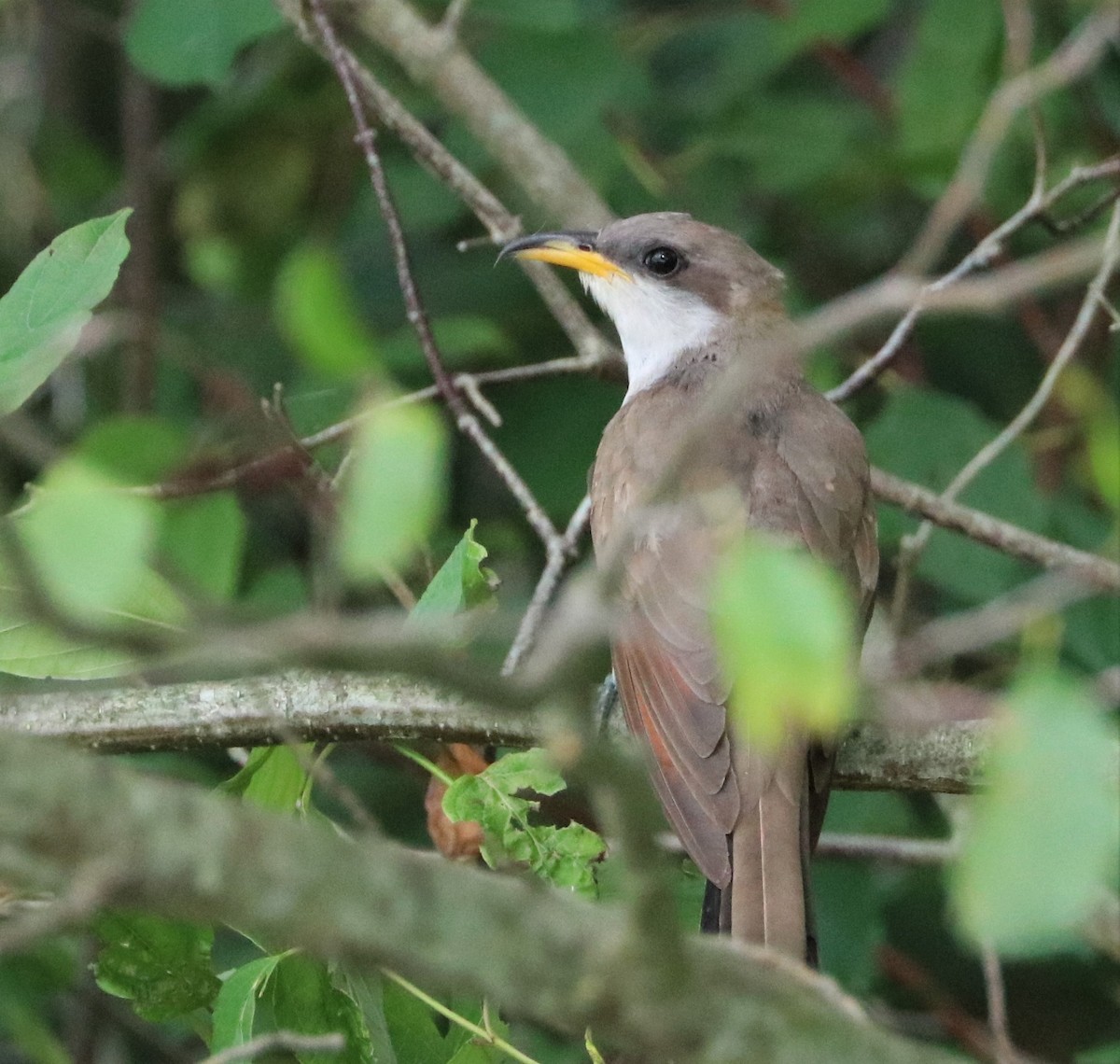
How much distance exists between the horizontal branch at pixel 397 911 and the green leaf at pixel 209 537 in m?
2.52

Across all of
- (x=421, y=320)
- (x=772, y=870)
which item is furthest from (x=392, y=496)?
(x=421, y=320)

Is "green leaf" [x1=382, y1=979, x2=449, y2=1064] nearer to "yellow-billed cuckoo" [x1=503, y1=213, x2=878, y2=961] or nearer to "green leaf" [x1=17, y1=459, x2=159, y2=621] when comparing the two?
"yellow-billed cuckoo" [x1=503, y1=213, x2=878, y2=961]

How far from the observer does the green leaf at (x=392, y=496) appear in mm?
1406

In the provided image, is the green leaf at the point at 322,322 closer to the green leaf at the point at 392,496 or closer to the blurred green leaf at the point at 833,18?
the green leaf at the point at 392,496

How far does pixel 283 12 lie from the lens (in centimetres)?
482

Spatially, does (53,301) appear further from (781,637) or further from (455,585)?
(781,637)

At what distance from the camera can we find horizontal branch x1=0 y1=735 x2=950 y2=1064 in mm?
1738

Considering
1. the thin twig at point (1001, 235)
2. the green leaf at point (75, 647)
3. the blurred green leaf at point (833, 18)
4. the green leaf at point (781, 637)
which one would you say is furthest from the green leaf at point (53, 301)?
the blurred green leaf at point (833, 18)

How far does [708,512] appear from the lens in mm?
3689

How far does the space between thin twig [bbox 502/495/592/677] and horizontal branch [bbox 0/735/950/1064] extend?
1.32m

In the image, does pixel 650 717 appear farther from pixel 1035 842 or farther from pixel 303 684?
pixel 1035 842

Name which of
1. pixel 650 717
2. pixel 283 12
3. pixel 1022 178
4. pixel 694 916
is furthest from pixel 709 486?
pixel 1022 178

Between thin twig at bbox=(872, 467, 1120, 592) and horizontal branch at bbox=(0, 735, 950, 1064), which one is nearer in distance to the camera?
horizontal branch at bbox=(0, 735, 950, 1064)

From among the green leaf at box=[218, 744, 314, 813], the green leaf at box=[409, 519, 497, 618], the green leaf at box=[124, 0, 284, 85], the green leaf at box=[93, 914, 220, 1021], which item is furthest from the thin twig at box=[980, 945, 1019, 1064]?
the green leaf at box=[124, 0, 284, 85]
